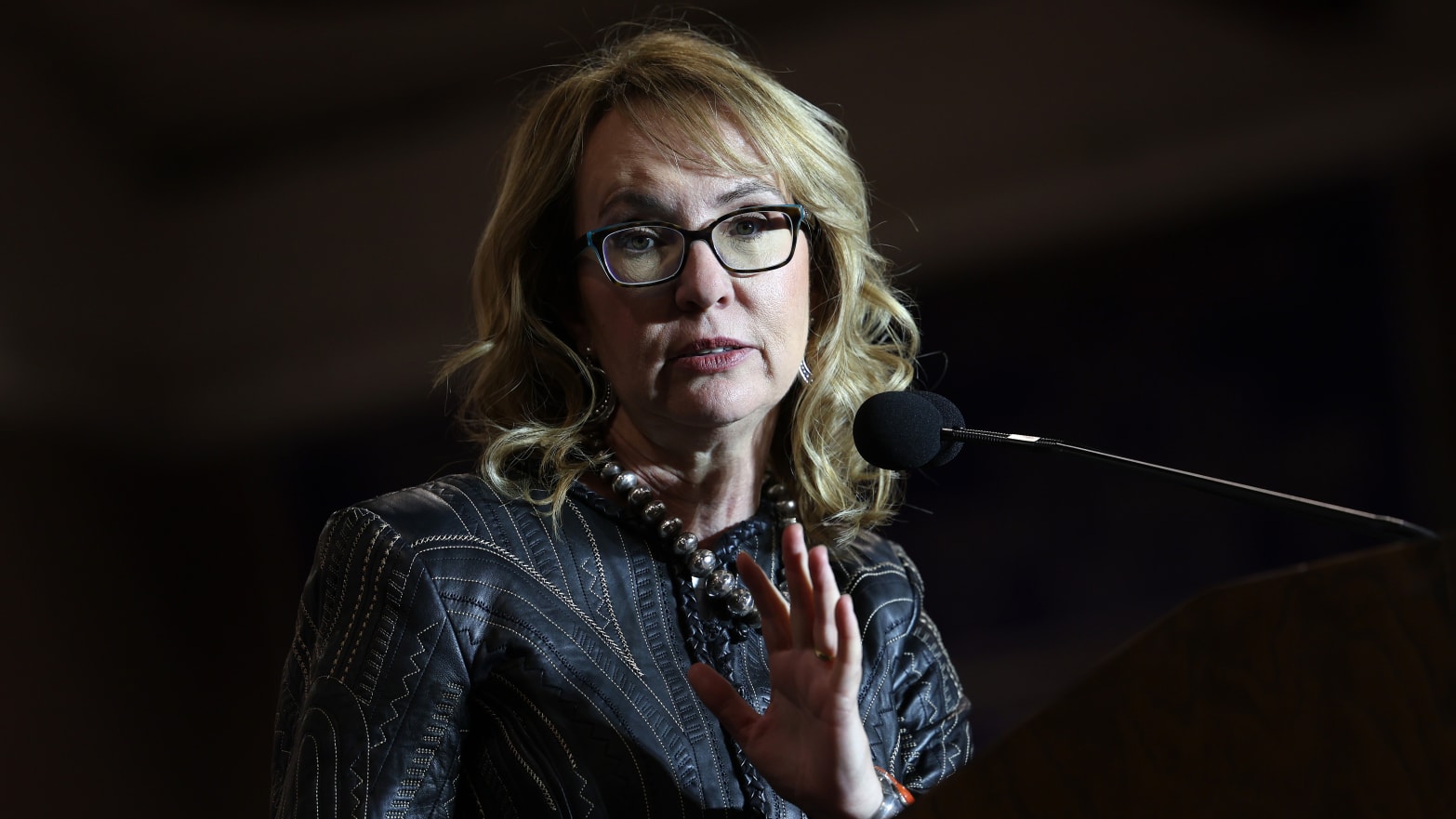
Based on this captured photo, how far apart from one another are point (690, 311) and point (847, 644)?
1.66 ft

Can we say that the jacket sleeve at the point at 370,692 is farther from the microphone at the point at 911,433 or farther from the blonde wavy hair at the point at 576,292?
the microphone at the point at 911,433

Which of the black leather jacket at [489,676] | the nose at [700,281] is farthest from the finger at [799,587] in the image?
the nose at [700,281]

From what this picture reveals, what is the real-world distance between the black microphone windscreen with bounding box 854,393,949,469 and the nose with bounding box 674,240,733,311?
0.89ft

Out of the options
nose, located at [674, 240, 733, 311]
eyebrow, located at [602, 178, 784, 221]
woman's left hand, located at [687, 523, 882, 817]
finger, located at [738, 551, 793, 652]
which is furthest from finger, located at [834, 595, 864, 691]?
eyebrow, located at [602, 178, 784, 221]

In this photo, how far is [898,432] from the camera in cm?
129

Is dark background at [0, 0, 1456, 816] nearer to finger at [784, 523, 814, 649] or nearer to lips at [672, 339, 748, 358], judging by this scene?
lips at [672, 339, 748, 358]

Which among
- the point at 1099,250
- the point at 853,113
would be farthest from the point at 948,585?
the point at 853,113

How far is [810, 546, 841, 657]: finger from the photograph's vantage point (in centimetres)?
113

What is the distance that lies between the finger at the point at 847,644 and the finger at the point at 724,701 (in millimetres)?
167

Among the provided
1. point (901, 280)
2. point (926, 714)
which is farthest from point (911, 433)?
point (901, 280)

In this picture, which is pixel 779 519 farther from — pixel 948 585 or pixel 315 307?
pixel 315 307

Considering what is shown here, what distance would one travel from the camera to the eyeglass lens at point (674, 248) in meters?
1.53

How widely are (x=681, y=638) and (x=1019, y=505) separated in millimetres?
2065

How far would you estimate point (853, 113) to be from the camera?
363 centimetres
